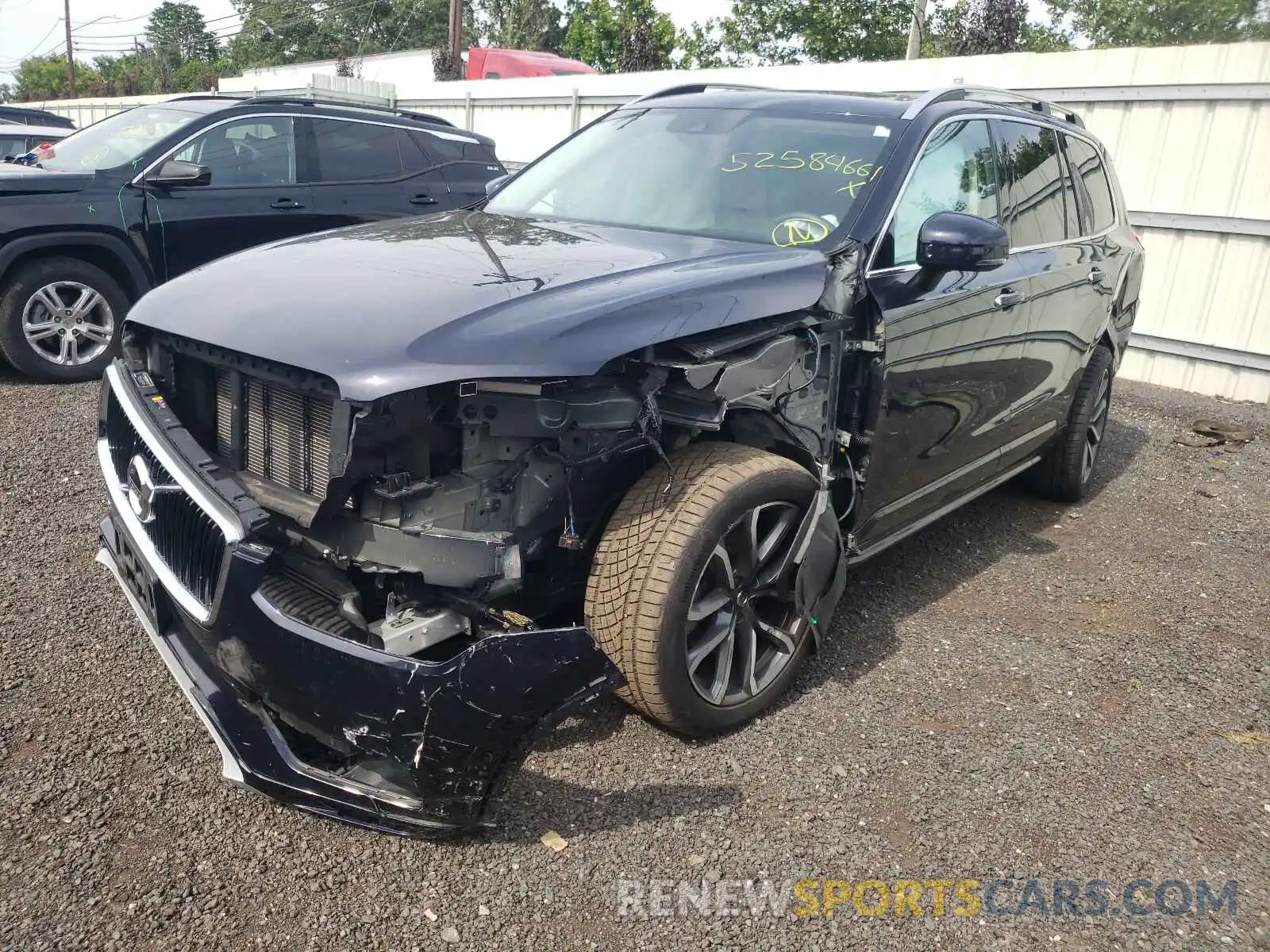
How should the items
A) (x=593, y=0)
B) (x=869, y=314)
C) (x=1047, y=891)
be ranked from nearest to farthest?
(x=1047, y=891) < (x=869, y=314) < (x=593, y=0)

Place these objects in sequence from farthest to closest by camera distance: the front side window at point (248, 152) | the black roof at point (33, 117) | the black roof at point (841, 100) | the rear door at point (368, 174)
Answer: the black roof at point (33, 117) < the rear door at point (368, 174) < the front side window at point (248, 152) < the black roof at point (841, 100)

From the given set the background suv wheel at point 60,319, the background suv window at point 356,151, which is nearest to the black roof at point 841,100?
the background suv window at point 356,151

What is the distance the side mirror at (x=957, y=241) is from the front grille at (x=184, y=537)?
230 cm

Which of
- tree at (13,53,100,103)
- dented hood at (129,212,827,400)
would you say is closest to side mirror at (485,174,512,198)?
dented hood at (129,212,827,400)

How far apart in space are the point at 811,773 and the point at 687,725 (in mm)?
396

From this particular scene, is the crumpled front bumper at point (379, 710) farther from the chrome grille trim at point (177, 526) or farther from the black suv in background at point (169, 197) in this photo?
the black suv in background at point (169, 197)

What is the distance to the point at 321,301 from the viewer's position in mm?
2541

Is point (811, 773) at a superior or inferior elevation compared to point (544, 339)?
inferior

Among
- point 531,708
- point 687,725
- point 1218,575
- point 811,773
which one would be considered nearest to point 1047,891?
point 811,773

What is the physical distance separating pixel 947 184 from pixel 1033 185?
0.92 meters

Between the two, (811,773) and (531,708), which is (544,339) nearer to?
(531,708)

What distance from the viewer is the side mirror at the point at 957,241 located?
319 cm

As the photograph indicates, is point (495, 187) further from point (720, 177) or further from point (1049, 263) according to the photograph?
point (1049, 263)

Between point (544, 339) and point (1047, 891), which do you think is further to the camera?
point (1047, 891)
